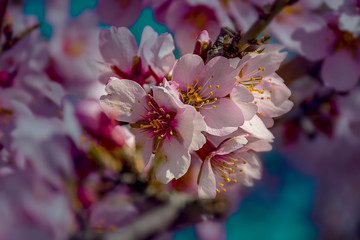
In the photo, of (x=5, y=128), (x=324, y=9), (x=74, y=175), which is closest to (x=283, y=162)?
(x=324, y=9)

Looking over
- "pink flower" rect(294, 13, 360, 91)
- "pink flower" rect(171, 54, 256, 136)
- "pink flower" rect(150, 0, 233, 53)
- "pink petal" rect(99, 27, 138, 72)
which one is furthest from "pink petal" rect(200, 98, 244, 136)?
"pink flower" rect(294, 13, 360, 91)

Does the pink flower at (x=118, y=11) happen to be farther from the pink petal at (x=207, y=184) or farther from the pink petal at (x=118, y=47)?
the pink petal at (x=207, y=184)

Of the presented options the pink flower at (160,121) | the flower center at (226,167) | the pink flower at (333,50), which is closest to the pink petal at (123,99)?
the pink flower at (160,121)

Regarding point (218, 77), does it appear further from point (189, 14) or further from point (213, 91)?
point (189, 14)

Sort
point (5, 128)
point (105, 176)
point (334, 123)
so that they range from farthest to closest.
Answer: point (334, 123) → point (105, 176) → point (5, 128)

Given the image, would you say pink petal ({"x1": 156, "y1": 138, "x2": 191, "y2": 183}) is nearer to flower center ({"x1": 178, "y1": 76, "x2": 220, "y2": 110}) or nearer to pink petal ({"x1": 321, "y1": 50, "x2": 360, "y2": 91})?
flower center ({"x1": 178, "y1": 76, "x2": 220, "y2": 110})

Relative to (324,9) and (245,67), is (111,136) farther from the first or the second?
(324,9)
